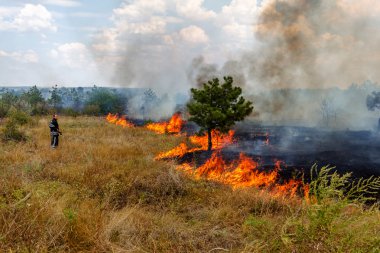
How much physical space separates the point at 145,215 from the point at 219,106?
12.1m

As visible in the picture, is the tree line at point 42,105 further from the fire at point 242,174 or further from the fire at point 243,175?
the fire at point 243,175

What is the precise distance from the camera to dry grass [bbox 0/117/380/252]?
3857mm

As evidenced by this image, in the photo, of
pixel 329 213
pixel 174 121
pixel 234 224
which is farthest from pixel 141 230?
pixel 174 121

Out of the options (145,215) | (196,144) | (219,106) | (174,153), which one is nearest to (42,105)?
(196,144)

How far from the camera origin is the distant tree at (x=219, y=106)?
17781mm

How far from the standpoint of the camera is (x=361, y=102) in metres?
75.3

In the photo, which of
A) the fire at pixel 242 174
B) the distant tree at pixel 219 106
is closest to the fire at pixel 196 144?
the fire at pixel 242 174

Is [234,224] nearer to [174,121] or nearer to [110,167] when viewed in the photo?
[110,167]

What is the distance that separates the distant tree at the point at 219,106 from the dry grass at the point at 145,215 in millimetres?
5338

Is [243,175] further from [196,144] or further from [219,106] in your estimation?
[196,144]

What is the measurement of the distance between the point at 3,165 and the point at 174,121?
2289 centimetres

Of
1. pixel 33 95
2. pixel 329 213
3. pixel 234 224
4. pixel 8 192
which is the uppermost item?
pixel 33 95

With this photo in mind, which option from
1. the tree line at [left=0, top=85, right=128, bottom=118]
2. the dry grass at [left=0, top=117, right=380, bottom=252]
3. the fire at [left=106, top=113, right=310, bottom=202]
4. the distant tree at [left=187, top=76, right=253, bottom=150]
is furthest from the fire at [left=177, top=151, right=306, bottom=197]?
the tree line at [left=0, top=85, right=128, bottom=118]

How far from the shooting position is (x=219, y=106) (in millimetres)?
18312
